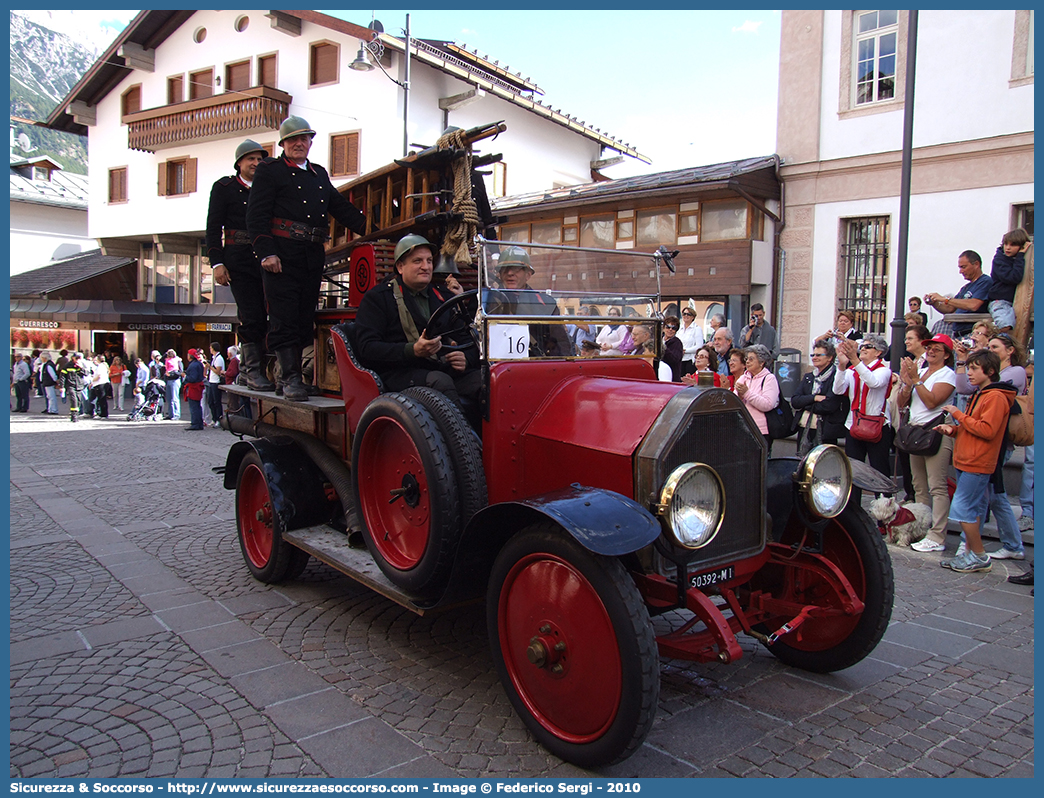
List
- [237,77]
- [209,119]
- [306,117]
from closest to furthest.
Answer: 1. [306,117]
2. [209,119]
3. [237,77]

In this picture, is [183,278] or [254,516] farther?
[183,278]

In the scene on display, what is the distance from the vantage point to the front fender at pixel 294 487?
4551mm

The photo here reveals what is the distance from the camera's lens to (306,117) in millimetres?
21734

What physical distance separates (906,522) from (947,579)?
36.8 inches

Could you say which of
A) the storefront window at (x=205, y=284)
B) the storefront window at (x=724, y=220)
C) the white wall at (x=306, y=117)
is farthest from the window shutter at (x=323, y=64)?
the storefront window at (x=724, y=220)

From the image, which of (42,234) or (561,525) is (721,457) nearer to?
(561,525)

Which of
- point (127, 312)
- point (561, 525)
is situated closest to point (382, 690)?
point (561, 525)

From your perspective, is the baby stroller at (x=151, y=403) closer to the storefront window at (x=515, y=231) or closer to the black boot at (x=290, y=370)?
the storefront window at (x=515, y=231)

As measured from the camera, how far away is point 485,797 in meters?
2.61

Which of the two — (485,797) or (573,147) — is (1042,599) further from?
(573,147)

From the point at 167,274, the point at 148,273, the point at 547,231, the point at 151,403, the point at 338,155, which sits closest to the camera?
the point at 547,231

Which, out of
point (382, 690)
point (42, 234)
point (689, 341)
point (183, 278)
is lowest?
point (382, 690)

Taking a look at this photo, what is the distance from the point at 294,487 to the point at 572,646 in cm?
254

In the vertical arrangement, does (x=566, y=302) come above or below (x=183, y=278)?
below
